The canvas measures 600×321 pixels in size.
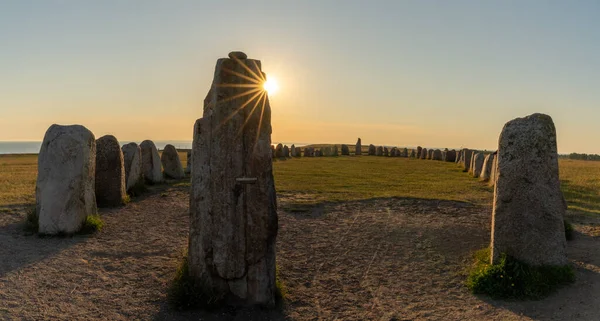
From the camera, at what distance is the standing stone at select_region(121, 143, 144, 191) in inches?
676

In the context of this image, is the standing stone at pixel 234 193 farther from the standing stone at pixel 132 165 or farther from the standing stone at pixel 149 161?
the standing stone at pixel 149 161

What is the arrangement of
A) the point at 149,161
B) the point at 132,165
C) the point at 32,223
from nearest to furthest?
1. the point at 32,223
2. the point at 132,165
3. the point at 149,161

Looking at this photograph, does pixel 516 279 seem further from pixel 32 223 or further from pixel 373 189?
pixel 373 189

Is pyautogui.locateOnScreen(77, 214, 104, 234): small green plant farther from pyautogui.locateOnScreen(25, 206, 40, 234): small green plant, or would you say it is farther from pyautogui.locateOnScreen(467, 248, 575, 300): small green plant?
pyautogui.locateOnScreen(467, 248, 575, 300): small green plant

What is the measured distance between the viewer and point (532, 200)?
8.12 m

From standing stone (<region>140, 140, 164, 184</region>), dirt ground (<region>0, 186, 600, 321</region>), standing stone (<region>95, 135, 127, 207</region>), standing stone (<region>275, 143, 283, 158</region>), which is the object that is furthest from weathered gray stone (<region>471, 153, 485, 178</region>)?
standing stone (<region>275, 143, 283, 158</region>)

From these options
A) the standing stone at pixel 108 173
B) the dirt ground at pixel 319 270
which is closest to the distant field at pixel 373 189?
the standing stone at pixel 108 173

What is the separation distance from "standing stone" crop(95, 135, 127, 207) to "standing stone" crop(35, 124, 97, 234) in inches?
117

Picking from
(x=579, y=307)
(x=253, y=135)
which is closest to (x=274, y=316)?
(x=253, y=135)

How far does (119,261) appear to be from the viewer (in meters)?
9.22

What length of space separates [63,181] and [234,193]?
19.4 ft

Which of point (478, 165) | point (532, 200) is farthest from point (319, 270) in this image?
point (478, 165)

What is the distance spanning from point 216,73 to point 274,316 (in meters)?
3.89

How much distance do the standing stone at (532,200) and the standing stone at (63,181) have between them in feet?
30.5
